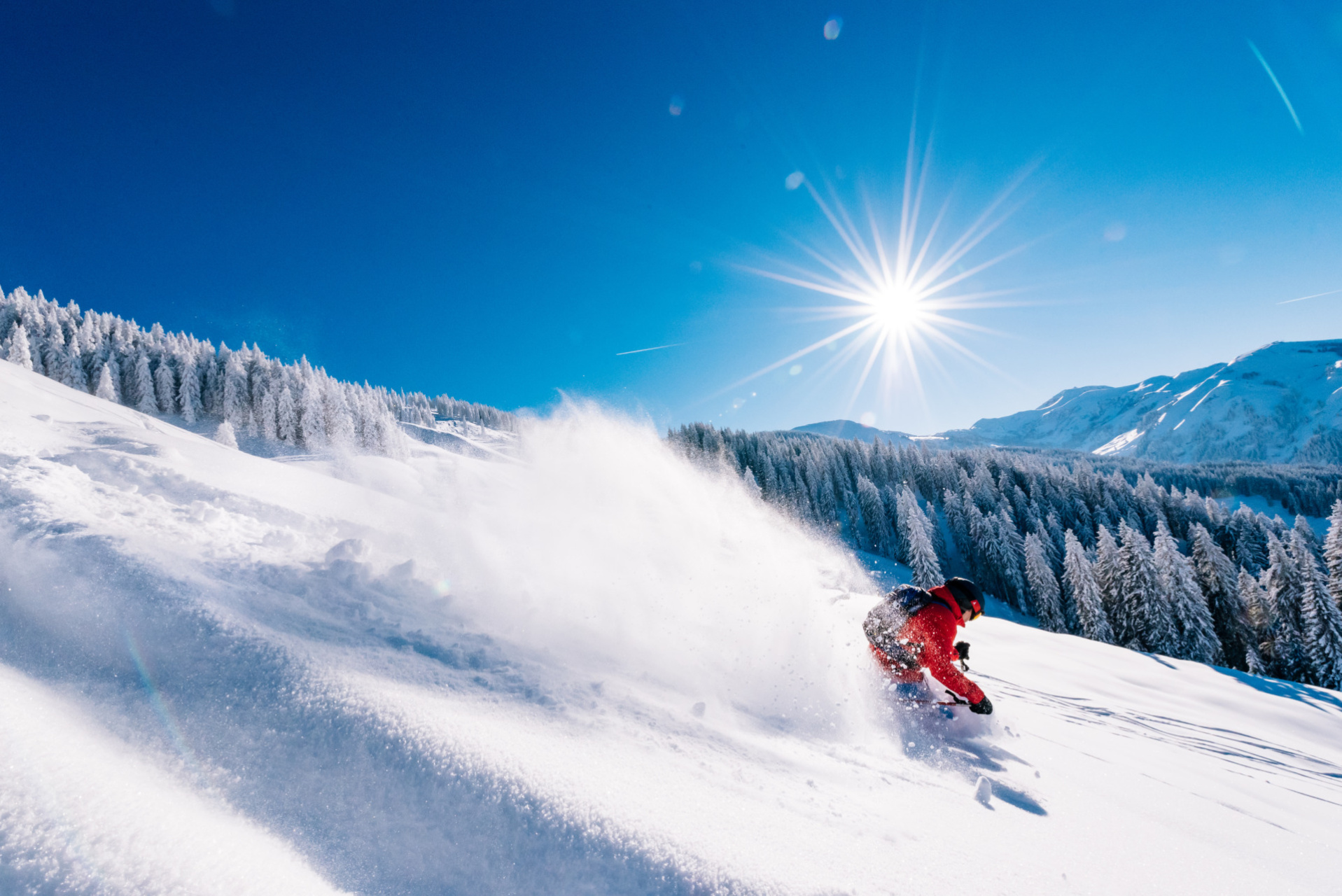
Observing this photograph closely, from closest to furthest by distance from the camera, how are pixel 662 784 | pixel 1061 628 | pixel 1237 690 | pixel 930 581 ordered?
pixel 662 784
pixel 1237 690
pixel 930 581
pixel 1061 628

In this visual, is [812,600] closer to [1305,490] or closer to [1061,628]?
[1061,628]

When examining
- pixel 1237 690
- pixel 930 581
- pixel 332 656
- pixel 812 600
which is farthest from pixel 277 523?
pixel 930 581

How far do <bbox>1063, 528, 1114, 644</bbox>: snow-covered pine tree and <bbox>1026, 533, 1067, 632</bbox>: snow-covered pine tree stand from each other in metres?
6.05

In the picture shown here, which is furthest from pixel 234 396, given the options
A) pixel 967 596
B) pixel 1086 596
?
pixel 1086 596

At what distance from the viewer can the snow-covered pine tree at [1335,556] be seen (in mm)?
31781

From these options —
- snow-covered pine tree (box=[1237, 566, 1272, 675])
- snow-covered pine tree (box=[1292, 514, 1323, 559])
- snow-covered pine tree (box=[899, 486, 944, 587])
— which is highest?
snow-covered pine tree (box=[1292, 514, 1323, 559])

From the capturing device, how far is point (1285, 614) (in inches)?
1268

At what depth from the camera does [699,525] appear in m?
18.1

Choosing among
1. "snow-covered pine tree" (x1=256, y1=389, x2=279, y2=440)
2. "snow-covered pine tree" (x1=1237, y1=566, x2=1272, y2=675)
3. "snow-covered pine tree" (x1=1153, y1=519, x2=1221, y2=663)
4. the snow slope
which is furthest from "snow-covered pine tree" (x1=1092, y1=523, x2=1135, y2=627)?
"snow-covered pine tree" (x1=256, y1=389, x2=279, y2=440)

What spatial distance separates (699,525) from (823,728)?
507 inches

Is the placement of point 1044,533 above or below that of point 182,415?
below

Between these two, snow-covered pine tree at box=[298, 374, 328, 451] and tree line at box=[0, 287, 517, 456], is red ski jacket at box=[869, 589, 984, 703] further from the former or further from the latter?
snow-covered pine tree at box=[298, 374, 328, 451]

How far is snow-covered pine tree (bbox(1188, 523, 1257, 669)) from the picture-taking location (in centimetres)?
3678

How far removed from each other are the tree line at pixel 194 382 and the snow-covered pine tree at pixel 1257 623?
8237 cm
